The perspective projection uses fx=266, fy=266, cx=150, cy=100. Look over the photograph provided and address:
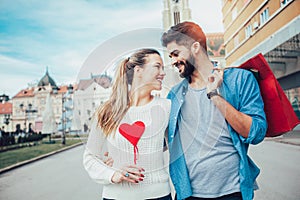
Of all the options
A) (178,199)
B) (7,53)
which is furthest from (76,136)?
(7,53)

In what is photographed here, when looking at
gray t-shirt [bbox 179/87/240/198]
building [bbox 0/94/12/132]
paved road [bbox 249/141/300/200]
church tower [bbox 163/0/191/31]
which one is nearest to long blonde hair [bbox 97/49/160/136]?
gray t-shirt [bbox 179/87/240/198]

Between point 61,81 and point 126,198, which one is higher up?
point 61,81

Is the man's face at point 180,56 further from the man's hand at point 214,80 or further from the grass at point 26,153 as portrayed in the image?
the grass at point 26,153

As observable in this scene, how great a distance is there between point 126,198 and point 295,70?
0.95 meters

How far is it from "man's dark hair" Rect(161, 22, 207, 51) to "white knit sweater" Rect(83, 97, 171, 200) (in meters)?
0.11

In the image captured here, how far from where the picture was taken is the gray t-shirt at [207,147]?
1.65ft

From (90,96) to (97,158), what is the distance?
0.39 ft

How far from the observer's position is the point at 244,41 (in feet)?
3.78

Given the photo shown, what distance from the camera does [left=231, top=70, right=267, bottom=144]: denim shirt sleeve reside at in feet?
1.54

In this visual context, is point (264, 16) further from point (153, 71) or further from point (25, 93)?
point (25, 93)

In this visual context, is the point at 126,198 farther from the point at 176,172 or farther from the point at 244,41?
the point at 244,41

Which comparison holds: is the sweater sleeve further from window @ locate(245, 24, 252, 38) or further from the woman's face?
window @ locate(245, 24, 252, 38)

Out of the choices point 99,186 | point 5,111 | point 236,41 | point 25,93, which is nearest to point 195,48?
point 236,41

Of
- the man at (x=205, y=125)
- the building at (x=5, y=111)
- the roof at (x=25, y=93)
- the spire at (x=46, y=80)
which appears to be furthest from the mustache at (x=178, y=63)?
the building at (x=5, y=111)
